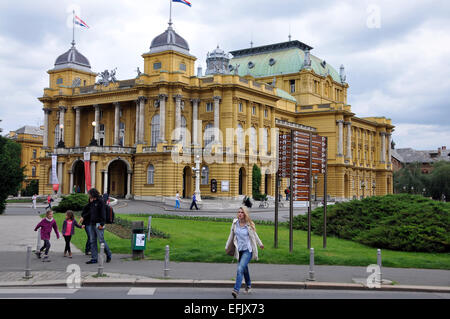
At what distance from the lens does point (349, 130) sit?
9031cm

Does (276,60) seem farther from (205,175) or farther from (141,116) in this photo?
(205,175)

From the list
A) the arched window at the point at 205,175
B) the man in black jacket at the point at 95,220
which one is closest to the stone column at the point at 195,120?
the arched window at the point at 205,175

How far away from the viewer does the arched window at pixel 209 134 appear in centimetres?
6525

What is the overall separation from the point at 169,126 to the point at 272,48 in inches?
1598

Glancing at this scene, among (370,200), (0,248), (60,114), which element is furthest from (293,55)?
(0,248)

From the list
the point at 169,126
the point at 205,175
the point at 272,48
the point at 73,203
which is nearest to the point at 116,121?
the point at 169,126

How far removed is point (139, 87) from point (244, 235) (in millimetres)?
55785

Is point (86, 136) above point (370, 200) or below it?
above

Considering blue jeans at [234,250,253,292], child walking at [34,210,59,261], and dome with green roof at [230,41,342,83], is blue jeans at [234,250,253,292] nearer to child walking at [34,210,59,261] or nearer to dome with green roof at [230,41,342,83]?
child walking at [34,210,59,261]

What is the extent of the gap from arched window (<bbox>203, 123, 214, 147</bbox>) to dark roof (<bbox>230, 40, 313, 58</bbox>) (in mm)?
35520

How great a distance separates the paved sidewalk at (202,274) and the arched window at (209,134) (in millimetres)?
47287

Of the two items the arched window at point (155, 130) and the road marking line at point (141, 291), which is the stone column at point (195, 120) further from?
the road marking line at point (141, 291)
